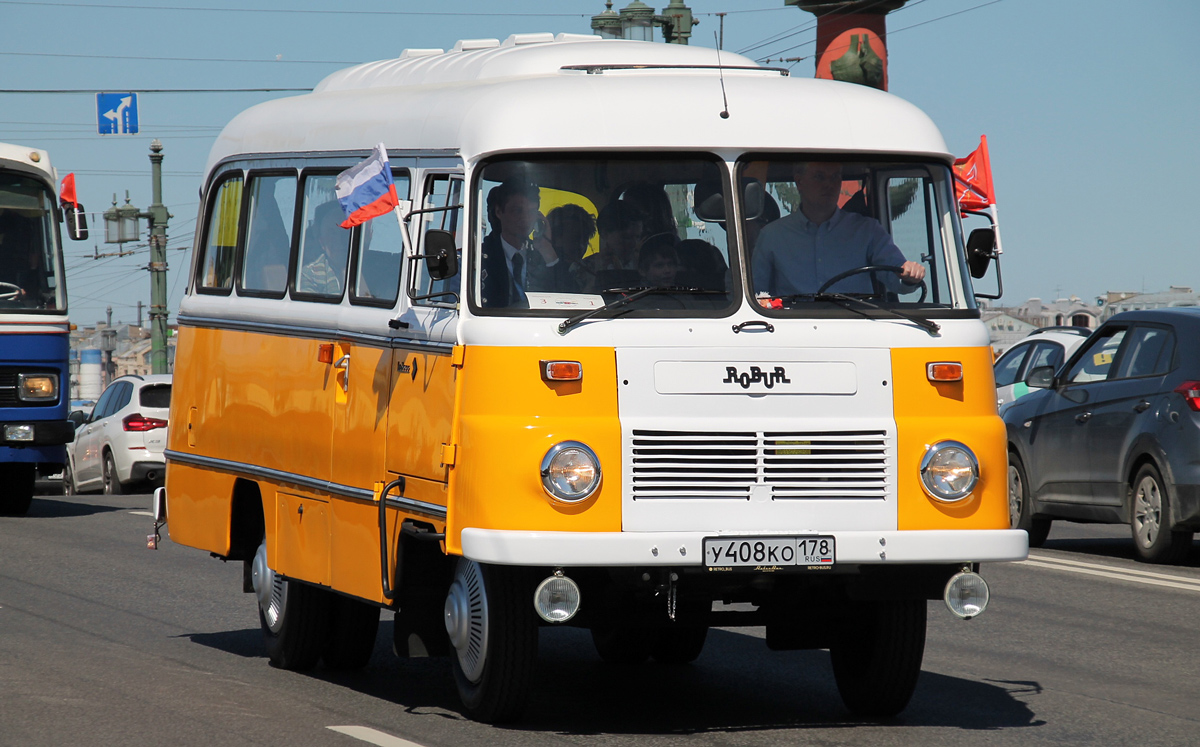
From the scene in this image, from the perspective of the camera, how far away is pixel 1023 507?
15961 mm

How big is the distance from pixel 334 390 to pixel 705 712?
2.27 metres

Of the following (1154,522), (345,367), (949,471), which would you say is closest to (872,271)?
(949,471)

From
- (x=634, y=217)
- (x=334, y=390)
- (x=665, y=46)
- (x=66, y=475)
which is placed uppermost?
(x=665, y=46)

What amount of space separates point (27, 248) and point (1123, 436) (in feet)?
36.9

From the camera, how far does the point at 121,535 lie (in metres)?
17.3

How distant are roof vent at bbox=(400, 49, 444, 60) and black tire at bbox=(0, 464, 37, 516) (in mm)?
11139

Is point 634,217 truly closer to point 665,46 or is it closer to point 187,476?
point 665,46

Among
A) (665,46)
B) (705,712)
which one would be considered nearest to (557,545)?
(705,712)

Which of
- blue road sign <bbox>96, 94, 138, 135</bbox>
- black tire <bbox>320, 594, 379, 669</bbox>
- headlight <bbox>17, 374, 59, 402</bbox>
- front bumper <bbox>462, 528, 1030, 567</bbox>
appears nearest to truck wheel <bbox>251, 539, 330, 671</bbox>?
black tire <bbox>320, 594, 379, 669</bbox>

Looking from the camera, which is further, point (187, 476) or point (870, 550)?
point (187, 476)

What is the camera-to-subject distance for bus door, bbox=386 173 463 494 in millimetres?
7516

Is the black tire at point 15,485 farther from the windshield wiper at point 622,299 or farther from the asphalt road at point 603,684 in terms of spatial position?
the windshield wiper at point 622,299

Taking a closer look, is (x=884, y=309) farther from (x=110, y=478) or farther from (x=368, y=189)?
(x=110, y=478)

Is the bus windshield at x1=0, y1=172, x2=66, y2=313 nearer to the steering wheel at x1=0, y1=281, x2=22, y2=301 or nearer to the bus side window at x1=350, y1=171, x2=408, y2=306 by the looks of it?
the steering wheel at x1=0, y1=281, x2=22, y2=301
